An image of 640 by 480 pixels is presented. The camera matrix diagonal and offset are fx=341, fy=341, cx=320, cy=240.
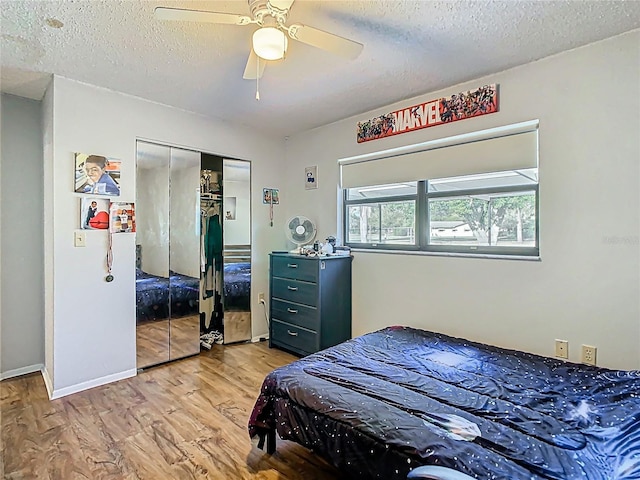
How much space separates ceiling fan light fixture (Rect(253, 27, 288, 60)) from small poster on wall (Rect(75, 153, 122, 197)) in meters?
1.86

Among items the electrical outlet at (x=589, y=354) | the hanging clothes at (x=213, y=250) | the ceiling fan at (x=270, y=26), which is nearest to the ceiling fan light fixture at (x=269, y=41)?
the ceiling fan at (x=270, y=26)

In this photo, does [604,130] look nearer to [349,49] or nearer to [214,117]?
[349,49]

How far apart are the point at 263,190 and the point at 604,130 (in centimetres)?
306

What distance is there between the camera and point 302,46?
2.09 m

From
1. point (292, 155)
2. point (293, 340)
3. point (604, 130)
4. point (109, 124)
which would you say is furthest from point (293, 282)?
point (604, 130)

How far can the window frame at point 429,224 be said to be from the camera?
245 cm

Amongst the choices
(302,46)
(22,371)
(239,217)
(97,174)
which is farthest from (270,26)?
(22,371)

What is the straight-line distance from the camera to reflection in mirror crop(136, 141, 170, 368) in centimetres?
303

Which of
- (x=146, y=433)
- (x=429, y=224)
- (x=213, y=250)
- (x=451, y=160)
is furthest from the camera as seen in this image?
(x=213, y=250)

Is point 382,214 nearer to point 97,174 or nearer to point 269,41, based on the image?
point 269,41

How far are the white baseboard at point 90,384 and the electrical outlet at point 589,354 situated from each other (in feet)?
11.1

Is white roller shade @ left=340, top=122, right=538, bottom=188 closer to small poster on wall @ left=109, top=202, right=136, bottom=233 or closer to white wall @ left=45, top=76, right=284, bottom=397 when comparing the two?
white wall @ left=45, top=76, right=284, bottom=397

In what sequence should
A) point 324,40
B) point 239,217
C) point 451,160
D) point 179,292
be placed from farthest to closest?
Answer: point 239,217 < point 179,292 < point 451,160 < point 324,40

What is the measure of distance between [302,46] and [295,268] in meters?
1.95
